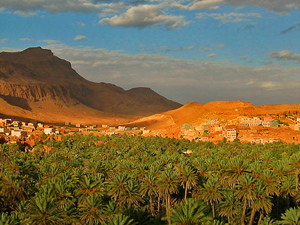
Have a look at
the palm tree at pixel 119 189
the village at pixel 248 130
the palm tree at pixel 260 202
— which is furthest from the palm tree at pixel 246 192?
the village at pixel 248 130

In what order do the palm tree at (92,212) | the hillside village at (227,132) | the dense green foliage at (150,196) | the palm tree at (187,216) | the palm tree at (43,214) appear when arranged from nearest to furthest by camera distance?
the palm tree at (187,216) < the palm tree at (43,214) < the dense green foliage at (150,196) < the palm tree at (92,212) < the hillside village at (227,132)

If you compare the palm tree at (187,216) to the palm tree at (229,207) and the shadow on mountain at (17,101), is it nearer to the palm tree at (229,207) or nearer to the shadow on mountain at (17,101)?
the palm tree at (229,207)

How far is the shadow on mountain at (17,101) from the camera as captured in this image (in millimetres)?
145125

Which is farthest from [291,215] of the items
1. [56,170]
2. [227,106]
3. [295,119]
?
[227,106]

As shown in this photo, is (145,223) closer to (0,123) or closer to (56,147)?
(56,147)

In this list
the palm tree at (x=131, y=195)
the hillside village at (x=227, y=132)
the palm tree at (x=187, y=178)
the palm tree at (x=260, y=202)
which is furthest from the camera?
the hillside village at (x=227, y=132)

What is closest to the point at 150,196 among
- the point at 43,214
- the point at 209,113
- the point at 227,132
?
the point at 43,214

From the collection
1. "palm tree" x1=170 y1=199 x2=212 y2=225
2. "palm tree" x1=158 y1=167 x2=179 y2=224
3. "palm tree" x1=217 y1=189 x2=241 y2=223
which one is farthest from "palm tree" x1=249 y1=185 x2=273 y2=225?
"palm tree" x1=170 y1=199 x2=212 y2=225

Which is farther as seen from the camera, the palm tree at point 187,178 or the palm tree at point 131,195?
the palm tree at point 187,178

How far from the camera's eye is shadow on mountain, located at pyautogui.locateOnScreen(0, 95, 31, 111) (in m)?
145

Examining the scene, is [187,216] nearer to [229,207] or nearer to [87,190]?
[229,207]

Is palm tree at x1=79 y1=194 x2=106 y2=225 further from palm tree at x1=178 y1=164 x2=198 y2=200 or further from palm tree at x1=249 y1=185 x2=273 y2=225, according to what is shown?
palm tree at x1=249 y1=185 x2=273 y2=225

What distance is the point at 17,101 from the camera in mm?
148500

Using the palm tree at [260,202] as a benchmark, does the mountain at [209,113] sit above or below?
above
